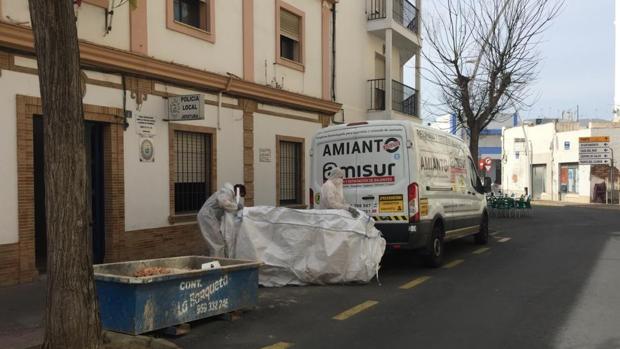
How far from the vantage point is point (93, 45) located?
918 cm

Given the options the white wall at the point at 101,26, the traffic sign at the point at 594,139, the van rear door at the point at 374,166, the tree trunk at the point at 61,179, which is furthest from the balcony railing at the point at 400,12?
the traffic sign at the point at 594,139

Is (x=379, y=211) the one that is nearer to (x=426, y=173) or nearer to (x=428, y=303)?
(x=426, y=173)

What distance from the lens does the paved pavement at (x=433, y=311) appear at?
227 inches

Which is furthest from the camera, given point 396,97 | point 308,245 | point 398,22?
point 396,97

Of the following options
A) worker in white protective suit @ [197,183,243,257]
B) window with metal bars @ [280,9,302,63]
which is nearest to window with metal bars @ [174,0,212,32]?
window with metal bars @ [280,9,302,63]

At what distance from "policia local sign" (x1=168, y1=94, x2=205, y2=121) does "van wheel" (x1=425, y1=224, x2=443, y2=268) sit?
470 cm

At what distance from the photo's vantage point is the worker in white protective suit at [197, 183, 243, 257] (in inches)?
353

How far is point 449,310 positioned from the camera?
7012 mm

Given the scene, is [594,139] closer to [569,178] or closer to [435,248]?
[569,178]

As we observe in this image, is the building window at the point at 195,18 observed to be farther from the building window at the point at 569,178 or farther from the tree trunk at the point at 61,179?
the building window at the point at 569,178

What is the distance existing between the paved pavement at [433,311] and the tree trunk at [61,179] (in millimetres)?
1297

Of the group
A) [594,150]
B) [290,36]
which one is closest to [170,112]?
[290,36]

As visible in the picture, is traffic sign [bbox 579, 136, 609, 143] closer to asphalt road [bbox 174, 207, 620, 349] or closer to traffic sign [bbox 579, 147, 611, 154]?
traffic sign [bbox 579, 147, 611, 154]

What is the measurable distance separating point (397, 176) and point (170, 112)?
4423mm
